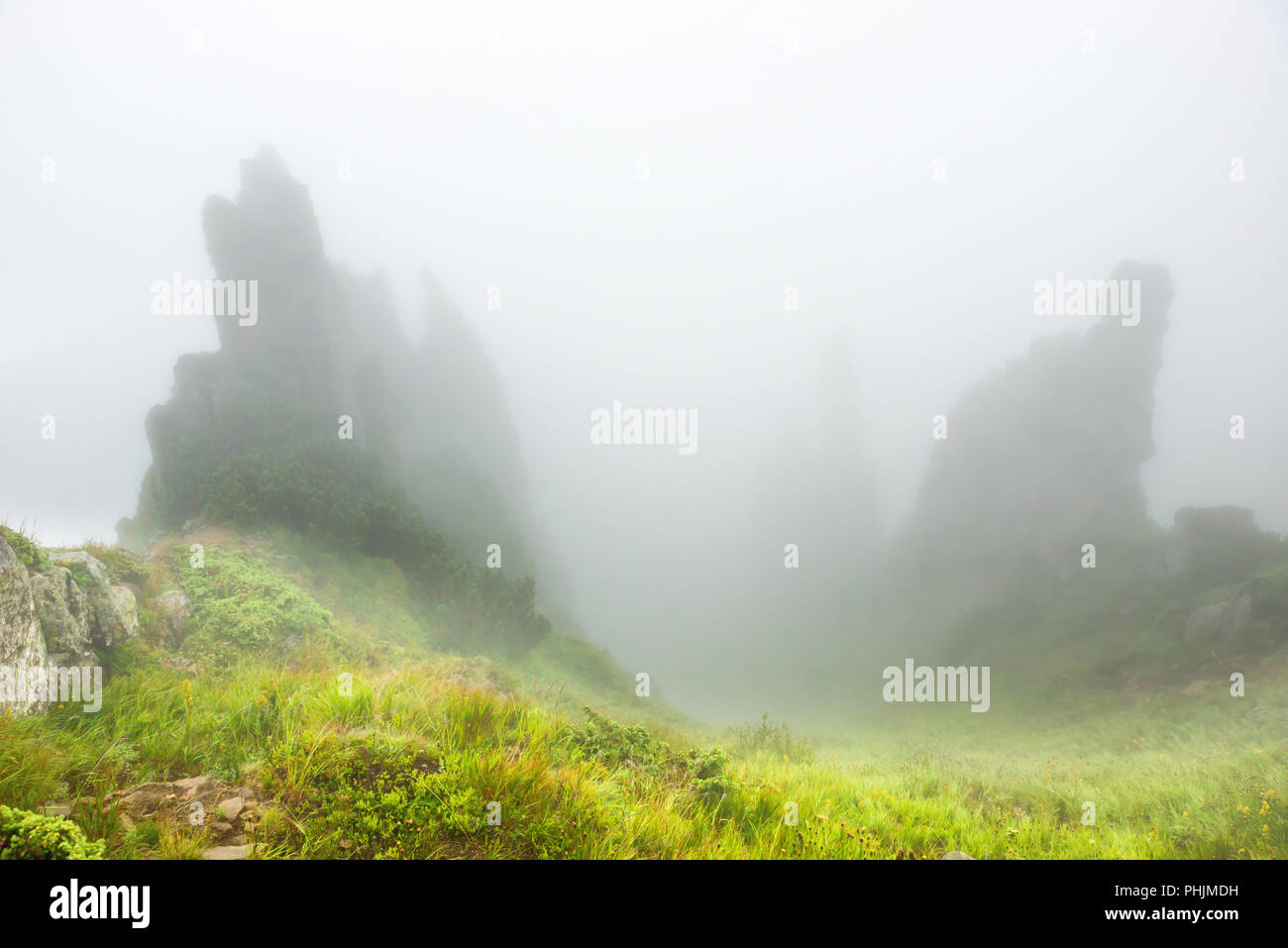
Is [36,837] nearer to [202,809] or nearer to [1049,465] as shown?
[202,809]

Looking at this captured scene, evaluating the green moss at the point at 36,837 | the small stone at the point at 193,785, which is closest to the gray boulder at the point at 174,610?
the small stone at the point at 193,785

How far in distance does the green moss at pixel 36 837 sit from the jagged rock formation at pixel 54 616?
9.89 feet

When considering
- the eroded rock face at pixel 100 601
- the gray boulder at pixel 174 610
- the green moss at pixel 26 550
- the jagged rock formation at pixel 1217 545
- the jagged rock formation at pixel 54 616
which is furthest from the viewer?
the jagged rock formation at pixel 1217 545

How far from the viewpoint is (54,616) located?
5.81 meters

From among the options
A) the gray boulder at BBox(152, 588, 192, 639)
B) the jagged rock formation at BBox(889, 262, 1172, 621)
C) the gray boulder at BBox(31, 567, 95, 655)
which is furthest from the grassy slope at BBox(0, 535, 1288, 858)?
the jagged rock formation at BBox(889, 262, 1172, 621)

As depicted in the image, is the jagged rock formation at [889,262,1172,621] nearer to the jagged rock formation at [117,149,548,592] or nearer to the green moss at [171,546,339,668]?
the jagged rock formation at [117,149,548,592]

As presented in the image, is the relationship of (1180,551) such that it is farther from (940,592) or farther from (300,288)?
(300,288)

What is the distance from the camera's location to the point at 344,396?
30797 mm

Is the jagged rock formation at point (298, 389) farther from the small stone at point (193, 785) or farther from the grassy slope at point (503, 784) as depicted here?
the small stone at point (193, 785)

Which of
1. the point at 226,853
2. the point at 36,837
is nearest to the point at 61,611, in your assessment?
the point at 36,837

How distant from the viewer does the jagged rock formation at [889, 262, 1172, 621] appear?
132 ft

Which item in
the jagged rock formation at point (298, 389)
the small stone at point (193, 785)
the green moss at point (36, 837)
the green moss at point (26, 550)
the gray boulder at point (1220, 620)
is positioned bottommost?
the gray boulder at point (1220, 620)

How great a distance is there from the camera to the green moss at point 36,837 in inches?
91.3
